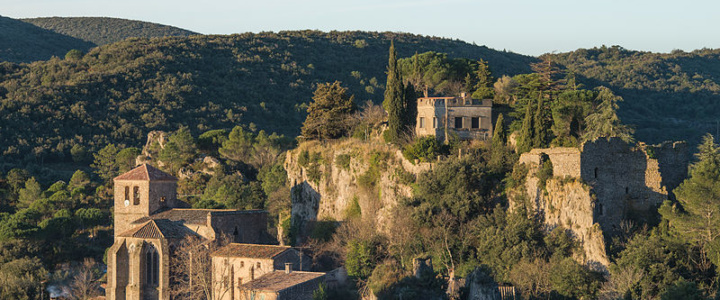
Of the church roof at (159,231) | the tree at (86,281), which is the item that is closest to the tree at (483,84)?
the church roof at (159,231)

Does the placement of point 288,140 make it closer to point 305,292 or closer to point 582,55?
point 305,292

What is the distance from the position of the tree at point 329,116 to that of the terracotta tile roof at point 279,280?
12666 millimetres

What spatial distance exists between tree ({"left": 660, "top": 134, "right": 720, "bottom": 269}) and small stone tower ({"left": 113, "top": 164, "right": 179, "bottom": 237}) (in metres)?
29.9

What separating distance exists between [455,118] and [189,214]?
16210 mm

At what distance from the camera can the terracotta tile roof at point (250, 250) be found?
4972cm

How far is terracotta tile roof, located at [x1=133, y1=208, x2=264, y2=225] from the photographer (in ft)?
179

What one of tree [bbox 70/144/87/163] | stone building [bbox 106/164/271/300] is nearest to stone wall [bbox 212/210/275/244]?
stone building [bbox 106/164/271/300]

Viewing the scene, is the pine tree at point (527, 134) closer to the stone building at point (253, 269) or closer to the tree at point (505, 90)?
the tree at point (505, 90)

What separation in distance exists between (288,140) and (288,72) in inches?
1148

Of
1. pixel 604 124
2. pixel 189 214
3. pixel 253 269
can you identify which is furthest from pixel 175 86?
pixel 604 124

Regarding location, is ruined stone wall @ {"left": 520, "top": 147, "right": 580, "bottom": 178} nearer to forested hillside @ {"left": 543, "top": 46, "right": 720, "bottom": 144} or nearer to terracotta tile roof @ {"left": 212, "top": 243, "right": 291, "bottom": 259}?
terracotta tile roof @ {"left": 212, "top": 243, "right": 291, "bottom": 259}

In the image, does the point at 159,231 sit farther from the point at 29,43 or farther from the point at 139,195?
the point at 29,43

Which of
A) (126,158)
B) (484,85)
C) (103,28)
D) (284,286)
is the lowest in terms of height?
(284,286)

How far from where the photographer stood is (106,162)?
87.9 meters
